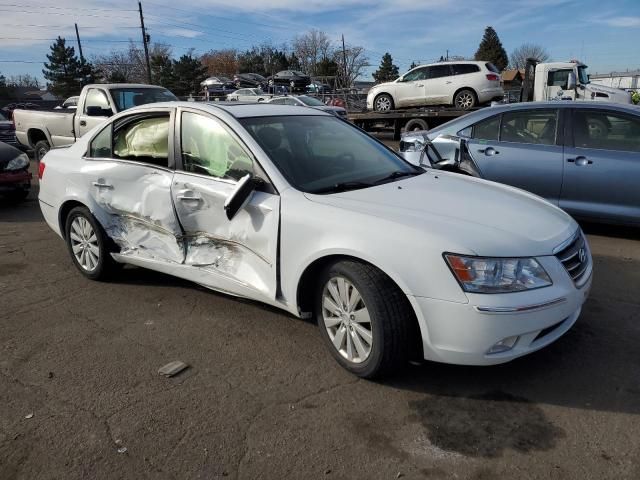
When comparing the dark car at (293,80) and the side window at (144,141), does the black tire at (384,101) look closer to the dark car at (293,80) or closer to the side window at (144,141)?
the side window at (144,141)

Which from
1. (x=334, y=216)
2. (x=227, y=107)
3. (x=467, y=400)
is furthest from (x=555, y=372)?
(x=227, y=107)

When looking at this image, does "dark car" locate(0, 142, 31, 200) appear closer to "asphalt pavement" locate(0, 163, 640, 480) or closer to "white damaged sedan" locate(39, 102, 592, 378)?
"white damaged sedan" locate(39, 102, 592, 378)

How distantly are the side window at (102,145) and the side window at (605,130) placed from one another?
16.2 feet

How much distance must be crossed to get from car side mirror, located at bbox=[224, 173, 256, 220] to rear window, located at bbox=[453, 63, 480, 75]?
47.5 feet

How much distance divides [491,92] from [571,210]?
1126cm

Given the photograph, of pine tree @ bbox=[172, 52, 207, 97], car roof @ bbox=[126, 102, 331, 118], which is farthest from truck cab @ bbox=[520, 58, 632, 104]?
pine tree @ bbox=[172, 52, 207, 97]

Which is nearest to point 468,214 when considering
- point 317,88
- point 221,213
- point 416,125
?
point 221,213

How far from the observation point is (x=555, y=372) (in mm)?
3219

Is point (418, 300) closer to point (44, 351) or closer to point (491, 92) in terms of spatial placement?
point (44, 351)

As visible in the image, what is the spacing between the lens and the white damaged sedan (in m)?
2.81

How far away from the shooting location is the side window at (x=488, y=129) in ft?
21.9

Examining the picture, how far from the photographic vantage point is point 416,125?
16766 millimetres

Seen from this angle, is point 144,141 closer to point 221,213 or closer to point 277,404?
point 221,213

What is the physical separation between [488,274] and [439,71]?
15.3m
